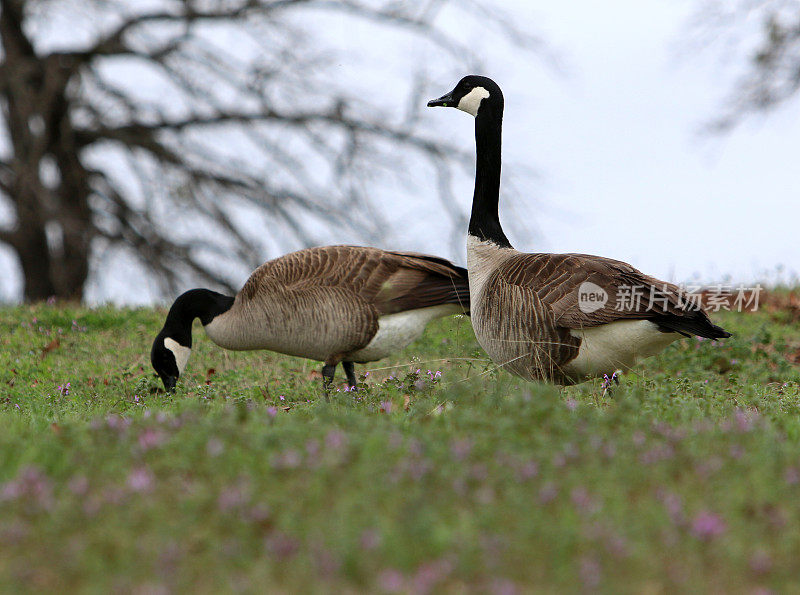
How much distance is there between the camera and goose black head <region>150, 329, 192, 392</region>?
364 inches

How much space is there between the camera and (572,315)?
6.86 m

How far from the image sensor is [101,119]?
1739 centimetres

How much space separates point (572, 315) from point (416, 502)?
3524mm

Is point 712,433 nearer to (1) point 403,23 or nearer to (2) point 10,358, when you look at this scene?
(2) point 10,358

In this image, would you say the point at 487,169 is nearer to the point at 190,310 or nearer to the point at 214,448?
the point at 190,310

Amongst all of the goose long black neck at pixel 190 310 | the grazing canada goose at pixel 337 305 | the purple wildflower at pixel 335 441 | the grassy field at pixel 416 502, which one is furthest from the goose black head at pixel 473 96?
the purple wildflower at pixel 335 441

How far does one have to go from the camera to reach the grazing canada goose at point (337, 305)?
29.0 ft

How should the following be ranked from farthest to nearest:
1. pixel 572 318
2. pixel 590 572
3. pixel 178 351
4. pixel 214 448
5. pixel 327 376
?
pixel 178 351, pixel 327 376, pixel 572 318, pixel 214 448, pixel 590 572

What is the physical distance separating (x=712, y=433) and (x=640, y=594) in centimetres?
201

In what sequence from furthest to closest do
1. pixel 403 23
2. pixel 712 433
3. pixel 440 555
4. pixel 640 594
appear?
pixel 403 23
pixel 712 433
pixel 440 555
pixel 640 594

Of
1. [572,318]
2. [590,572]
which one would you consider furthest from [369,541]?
[572,318]

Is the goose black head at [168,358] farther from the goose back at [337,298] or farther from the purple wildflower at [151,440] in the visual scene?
the purple wildflower at [151,440]

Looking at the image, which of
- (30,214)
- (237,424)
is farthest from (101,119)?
(237,424)

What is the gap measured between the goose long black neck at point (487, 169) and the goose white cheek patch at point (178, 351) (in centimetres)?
346
